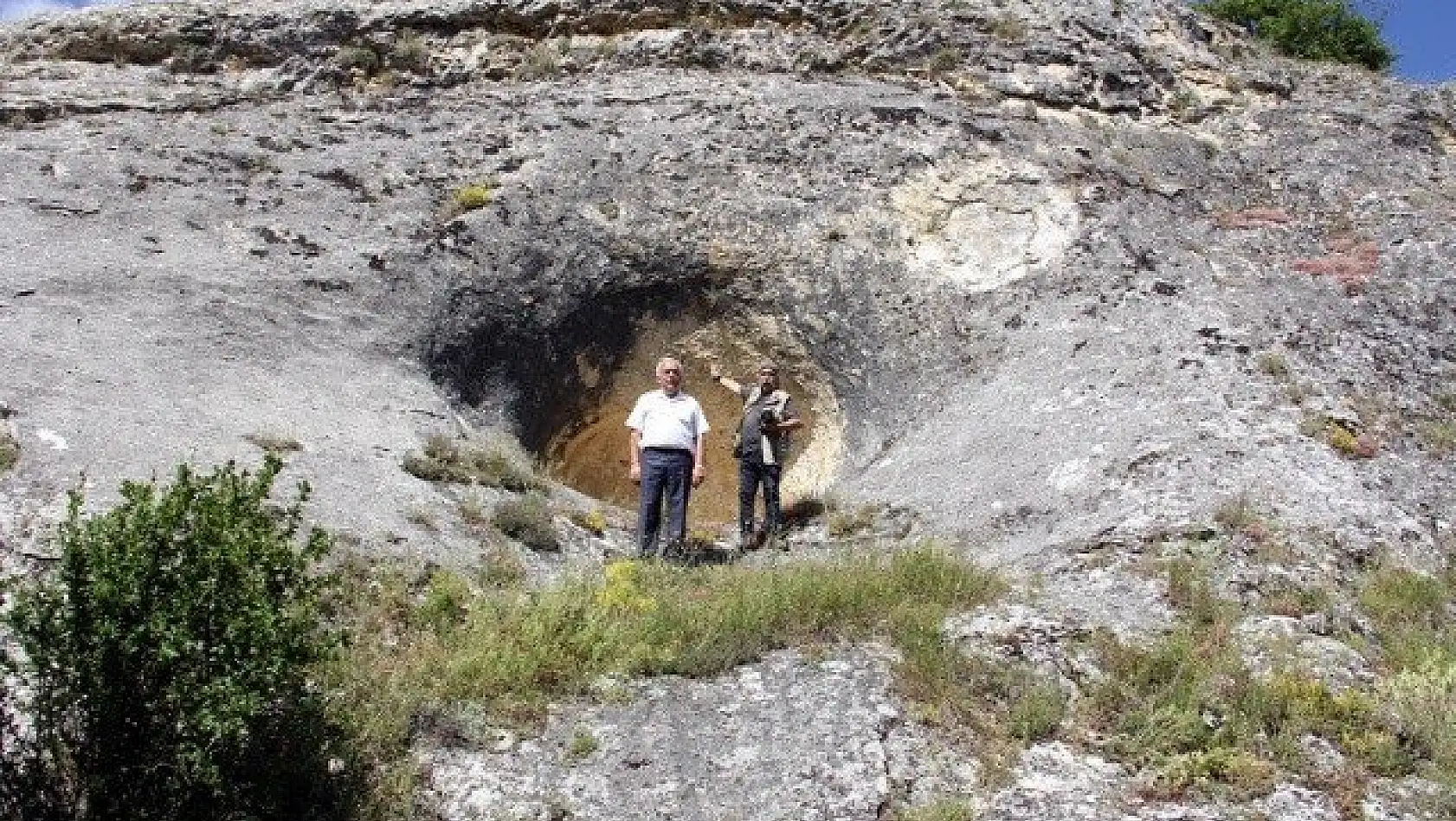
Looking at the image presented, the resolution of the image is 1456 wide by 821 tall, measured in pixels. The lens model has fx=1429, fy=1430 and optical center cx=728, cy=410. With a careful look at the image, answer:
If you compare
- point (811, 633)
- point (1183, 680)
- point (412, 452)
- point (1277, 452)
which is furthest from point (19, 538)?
point (1277, 452)

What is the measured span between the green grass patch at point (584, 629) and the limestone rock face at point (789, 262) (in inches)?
17.6

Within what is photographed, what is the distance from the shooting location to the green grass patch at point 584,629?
26.5ft

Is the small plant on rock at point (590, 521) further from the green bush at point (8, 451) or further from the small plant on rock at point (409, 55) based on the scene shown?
the small plant on rock at point (409, 55)

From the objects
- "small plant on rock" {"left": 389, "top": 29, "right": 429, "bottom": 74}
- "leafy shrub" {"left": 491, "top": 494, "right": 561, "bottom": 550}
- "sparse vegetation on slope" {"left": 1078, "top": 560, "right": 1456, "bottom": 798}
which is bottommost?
"leafy shrub" {"left": 491, "top": 494, "right": 561, "bottom": 550}

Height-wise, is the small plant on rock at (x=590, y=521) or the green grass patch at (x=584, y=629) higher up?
the green grass patch at (x=584, y=629)

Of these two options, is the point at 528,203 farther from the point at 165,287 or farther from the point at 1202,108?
the point at 1202,108

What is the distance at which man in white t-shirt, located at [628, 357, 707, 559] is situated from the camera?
12227mm

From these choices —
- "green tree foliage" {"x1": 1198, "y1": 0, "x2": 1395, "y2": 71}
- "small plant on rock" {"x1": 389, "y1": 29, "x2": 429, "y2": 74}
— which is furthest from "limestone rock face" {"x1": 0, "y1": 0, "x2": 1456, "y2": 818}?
"green tree foliage" {"x1": 1198, "y1": 0, "x2": 1395, "y2": 71}

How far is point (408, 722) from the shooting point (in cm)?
779

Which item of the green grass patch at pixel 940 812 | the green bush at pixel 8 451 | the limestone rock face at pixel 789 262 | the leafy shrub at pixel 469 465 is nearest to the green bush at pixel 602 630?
Answer: the limestone rock face at pixel 789 262

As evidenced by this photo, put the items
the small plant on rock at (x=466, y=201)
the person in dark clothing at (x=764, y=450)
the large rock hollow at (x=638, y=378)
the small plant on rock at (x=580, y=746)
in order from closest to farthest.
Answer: the small plant on rock at (x=580, y=746) < the person in dark clothing at (x=764, y=450) < the large rock hollow at (x=638, y=378) < the small plant on rock at (x=466, y=201)

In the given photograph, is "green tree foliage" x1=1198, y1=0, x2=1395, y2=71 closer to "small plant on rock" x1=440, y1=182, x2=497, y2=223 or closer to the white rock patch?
the white rock patch

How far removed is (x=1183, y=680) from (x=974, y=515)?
4.08 m

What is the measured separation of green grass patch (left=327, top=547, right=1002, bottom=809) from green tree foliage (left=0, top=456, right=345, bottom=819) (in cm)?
111
